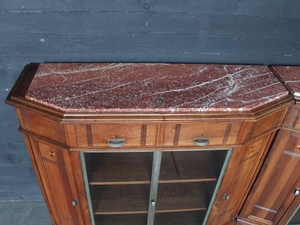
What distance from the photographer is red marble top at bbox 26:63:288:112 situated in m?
0.74

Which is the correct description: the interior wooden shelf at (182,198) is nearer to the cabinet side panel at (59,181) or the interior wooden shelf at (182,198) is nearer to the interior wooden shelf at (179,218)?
the interior wooden shelf at (179,218)

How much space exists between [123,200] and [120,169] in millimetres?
191

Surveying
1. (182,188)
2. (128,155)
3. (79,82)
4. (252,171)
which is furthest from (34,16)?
(252,171)

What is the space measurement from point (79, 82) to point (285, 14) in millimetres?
722

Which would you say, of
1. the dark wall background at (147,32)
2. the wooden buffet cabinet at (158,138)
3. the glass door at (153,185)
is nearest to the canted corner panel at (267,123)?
the wooden buffet cabinet at (158,138)

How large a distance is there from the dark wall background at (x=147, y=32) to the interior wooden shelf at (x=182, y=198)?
487mm

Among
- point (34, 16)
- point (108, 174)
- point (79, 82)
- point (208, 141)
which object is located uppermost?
point (34, 16)

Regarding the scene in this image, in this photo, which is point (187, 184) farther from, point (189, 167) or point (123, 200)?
point (123, 200)

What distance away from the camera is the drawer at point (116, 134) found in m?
0.75

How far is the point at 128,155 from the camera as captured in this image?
94 cm

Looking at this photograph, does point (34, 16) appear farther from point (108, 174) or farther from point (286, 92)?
point (286, 92)

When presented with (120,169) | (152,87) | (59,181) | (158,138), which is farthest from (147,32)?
(59,181)

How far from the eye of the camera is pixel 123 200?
1073 mm

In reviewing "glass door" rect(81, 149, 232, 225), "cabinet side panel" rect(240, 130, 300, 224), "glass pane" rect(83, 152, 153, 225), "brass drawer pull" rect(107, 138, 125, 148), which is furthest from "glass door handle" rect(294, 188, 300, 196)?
"brass drawer pull" rect(107, 138, 125, 148)
